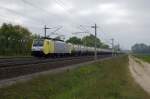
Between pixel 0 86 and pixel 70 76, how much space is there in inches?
434

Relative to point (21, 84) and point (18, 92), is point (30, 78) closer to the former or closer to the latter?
point (21, 84)

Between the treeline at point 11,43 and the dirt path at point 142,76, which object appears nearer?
the dirt path at point 142,76

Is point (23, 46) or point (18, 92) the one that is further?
point (23, 46)

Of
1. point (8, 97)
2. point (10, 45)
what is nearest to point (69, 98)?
point (8, 97)

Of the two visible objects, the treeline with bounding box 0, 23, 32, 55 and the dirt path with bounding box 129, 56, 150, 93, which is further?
the treeline with bounding box 0, 23, 32, 55

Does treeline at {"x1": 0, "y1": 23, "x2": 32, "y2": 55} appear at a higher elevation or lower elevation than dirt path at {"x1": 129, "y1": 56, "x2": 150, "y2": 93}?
higher

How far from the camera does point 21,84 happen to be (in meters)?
19.7

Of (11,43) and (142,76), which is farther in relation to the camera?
(11,43)

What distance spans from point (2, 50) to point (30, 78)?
49.0 meters

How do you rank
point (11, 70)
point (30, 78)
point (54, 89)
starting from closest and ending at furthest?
point (54, 89)
point (30, 78)
point (11, 70)

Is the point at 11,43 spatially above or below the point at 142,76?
above

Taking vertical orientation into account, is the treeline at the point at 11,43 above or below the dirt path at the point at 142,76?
above

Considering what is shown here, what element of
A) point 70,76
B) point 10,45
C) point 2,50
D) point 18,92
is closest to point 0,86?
point 18,92

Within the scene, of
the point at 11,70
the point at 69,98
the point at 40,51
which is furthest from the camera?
the point at 40,51
